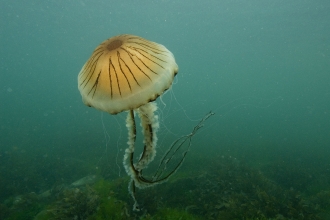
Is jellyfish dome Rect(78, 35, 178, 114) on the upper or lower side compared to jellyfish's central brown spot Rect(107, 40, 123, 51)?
lower

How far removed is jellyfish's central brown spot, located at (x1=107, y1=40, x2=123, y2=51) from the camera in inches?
73.2

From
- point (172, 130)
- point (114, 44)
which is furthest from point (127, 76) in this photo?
point (172, 130)

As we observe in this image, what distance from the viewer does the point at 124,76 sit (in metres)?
1.72

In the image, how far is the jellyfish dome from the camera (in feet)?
5.55

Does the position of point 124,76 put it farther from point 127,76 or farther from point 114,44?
point 114,44

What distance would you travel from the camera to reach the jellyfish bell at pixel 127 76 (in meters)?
1.69

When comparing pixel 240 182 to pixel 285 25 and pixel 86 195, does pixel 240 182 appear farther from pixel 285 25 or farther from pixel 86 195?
pixel 285 25

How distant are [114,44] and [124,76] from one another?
353 mm

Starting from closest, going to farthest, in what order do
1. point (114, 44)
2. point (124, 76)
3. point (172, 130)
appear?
point (124, 76) < point (114, 44) < point (172, 130)

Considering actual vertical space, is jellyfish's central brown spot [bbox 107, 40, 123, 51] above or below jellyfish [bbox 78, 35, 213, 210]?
Result: above

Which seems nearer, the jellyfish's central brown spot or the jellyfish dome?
the jellyfish dome

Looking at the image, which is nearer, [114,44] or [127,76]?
[127,76]

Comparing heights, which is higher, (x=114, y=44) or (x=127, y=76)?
(x=114, y=44)

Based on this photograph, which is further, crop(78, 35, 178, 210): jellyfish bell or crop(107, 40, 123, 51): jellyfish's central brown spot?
crop(107, 40, 123, 51): jellyfish's central brown spot
